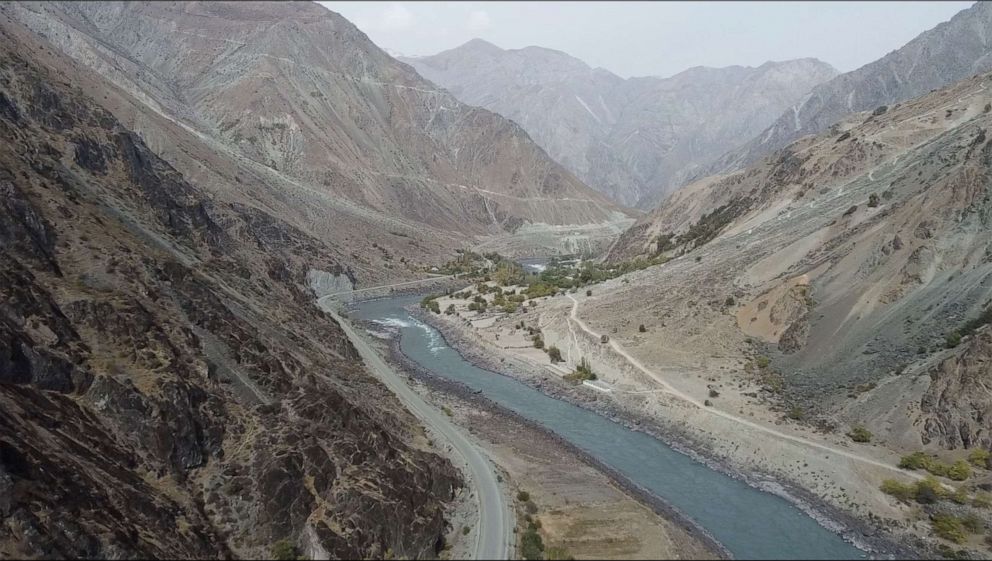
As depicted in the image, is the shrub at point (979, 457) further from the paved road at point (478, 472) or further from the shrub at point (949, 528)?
the paved road at point (478, 472)

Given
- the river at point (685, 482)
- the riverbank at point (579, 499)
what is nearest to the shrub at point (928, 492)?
the river at point (685, 482)

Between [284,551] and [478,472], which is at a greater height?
[284,551]

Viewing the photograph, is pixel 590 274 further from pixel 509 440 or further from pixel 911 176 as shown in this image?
pixel 509 440

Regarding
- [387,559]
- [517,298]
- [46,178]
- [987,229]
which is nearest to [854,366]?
[987,229]

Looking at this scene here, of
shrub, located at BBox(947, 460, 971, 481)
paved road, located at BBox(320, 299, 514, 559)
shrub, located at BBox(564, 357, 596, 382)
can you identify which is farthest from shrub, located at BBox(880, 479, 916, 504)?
shrub, located at BBox(564, 357, 596, 382)

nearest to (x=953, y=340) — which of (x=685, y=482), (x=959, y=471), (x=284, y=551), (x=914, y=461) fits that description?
(x=914, y=461)

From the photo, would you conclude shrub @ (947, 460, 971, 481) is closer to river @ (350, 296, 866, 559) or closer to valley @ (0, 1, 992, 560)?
valley @ (0, 1, 992, 560)

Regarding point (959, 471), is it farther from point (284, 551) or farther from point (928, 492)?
point (284, 551)
